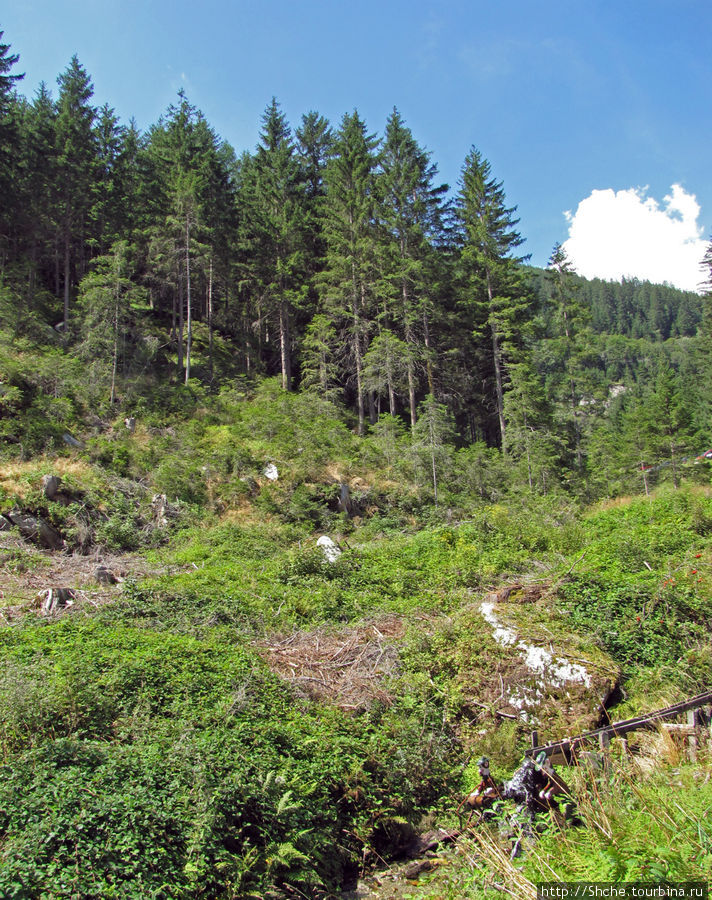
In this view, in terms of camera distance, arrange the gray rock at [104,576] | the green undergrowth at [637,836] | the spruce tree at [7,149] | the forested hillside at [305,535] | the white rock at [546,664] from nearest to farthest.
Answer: the green undergrowth at [637,836], the forested hillside at [305,535], the white rock at [546,664], the gray rock at [104,576], the spruce tree at [7,149]

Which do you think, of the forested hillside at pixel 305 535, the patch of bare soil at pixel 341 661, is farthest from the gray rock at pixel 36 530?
the patch of bare soil at pixel 341 661

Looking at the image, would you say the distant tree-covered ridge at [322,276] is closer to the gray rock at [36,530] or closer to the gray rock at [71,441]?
the gray rock at [71,441]

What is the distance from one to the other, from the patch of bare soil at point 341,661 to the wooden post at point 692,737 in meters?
3.65

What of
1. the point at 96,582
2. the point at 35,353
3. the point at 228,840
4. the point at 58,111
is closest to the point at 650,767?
the point at 228,840

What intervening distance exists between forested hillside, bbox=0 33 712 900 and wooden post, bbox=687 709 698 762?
109 millimetres

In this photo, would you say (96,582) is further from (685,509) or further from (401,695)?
(685,509)

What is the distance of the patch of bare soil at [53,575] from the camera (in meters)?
9.16

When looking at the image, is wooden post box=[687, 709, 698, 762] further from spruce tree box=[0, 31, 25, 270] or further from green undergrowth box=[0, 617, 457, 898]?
spruce tree box=[0, 31, 25, 270]

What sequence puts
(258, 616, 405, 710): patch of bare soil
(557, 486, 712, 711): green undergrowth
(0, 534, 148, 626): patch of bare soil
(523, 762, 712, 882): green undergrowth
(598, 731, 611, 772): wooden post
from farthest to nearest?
(0, 534, 148, 626): patch of bare soil → (557, 486, 712, 711): green undergrowth → (258, 616, 405, 710): patch of bare soil → (598, 731, 611, 772): wooden post → (523, 762, 712, 882): green undergrowth

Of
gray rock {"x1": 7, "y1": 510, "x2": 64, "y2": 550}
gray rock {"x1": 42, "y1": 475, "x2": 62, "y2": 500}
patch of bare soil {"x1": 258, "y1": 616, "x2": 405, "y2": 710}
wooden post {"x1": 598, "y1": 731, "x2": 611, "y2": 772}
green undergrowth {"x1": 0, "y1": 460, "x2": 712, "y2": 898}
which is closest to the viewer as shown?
green undergrowth {"x1": 0, "y1": 460, "x2": 712, "y2": 898}

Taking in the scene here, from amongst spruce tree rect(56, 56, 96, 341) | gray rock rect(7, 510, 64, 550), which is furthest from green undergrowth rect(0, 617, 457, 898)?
spruce tree rect(56, 56, 96, 341)

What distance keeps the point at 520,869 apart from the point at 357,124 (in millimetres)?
33819

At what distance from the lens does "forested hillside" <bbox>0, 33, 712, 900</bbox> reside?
4.77 m

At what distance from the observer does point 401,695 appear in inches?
300
